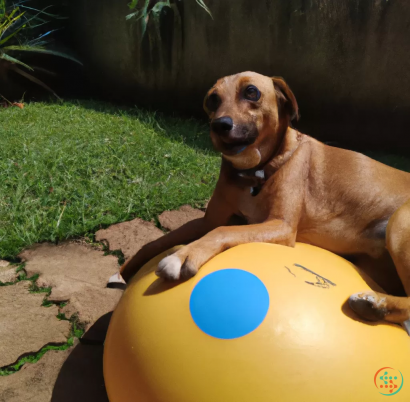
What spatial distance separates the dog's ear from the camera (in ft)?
7.29

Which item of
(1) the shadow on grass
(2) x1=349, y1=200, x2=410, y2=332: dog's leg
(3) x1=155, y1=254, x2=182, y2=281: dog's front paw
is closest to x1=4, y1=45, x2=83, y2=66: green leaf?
(1) the shadow on grass

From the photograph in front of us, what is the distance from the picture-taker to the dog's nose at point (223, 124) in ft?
6.50

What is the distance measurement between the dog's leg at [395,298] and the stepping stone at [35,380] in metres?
1.53

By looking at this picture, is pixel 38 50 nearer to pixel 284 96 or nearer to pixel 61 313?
pixel 61 313

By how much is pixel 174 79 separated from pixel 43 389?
5286 millimetres

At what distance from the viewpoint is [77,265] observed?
124 inches

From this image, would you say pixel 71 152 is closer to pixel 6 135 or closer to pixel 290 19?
pixel 6 135

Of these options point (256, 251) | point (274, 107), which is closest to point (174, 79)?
point (274, 107)

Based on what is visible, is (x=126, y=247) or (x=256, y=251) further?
(x=126, y=247)

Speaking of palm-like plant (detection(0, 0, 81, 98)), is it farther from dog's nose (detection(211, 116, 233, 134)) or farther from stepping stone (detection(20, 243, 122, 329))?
dog's nose (detection(211, 116, 233, 134))

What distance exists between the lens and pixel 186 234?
2.51 metres

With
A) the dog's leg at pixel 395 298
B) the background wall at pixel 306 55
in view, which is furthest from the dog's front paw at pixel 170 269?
the background wall at pixel 306 55

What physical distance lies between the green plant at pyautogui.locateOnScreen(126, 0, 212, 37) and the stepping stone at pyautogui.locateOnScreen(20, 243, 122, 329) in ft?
A: 13.3

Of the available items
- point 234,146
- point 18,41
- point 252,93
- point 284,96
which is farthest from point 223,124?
point 18,41
